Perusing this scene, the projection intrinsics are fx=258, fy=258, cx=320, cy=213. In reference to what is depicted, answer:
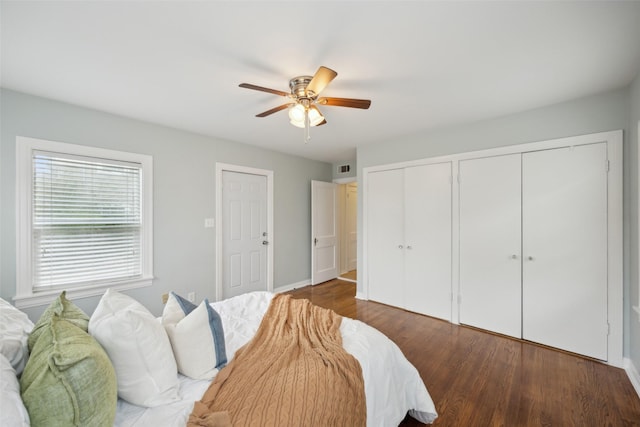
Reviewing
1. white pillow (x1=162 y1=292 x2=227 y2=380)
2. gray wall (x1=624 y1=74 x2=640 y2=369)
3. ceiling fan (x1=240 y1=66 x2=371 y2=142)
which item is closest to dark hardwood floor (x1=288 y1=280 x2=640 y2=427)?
gray wall (x1=624 y1=74 x2=640 y2=369)

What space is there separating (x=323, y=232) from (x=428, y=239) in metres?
2.07

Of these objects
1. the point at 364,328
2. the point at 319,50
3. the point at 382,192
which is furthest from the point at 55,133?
the point at 382,192

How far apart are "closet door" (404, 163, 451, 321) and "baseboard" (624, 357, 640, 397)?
140cm

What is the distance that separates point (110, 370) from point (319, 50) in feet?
6.34

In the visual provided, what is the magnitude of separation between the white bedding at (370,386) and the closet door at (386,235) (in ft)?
6.30

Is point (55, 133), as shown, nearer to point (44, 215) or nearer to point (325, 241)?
point (44, 215)

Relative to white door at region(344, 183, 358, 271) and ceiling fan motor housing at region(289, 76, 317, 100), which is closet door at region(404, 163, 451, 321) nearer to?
ceiling fan motor housing at region(289, 76, 317, 100)

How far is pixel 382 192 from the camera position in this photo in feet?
12.2

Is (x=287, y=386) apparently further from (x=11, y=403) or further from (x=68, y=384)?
(x=11, y=403)

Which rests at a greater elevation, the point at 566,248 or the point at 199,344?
the point at 566,248

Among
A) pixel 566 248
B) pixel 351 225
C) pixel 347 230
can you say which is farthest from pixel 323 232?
pixel 566 248

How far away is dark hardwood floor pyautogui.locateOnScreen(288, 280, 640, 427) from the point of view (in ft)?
5.52

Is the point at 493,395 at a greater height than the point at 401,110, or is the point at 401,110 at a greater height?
the point at 401,110

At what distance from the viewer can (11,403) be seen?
0.70 m
